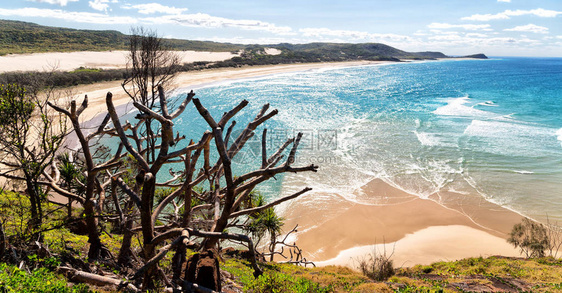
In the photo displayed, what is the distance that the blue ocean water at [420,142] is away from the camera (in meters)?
21.9

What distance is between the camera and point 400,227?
57.4 ft

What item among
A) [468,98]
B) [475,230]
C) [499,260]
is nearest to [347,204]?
[475,230]

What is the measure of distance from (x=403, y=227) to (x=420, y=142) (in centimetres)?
1647

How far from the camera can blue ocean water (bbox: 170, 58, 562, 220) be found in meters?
21.9

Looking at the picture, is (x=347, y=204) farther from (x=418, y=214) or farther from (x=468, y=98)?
(x=468, y=98)

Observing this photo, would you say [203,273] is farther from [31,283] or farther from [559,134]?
[559,134]

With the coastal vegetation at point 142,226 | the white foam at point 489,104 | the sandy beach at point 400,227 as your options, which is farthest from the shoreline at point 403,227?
the white foam at point 489,104

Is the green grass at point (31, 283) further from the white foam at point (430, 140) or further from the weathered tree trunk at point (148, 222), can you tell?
the white foam at point (430, 140)

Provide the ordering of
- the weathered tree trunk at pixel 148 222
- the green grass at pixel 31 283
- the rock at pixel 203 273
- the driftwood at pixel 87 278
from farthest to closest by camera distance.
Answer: the driftwood at pixel 87 278, the rock at pixel 203 273, the green grass at pixel 31 283, the weathered tree trunk at pixel 148 222

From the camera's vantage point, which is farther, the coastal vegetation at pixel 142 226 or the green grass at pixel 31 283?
the coastal vegetation at pixel 142 226

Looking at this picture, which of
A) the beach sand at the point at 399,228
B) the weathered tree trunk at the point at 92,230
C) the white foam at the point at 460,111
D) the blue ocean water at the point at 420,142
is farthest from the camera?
the white foam at the point at 460,111

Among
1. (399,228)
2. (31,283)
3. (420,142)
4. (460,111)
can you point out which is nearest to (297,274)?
(31,283)

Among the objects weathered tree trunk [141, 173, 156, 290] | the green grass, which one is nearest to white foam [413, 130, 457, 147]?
weathered tree trunk [141, 173, 156, 290]

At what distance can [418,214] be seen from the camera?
1870 cm
